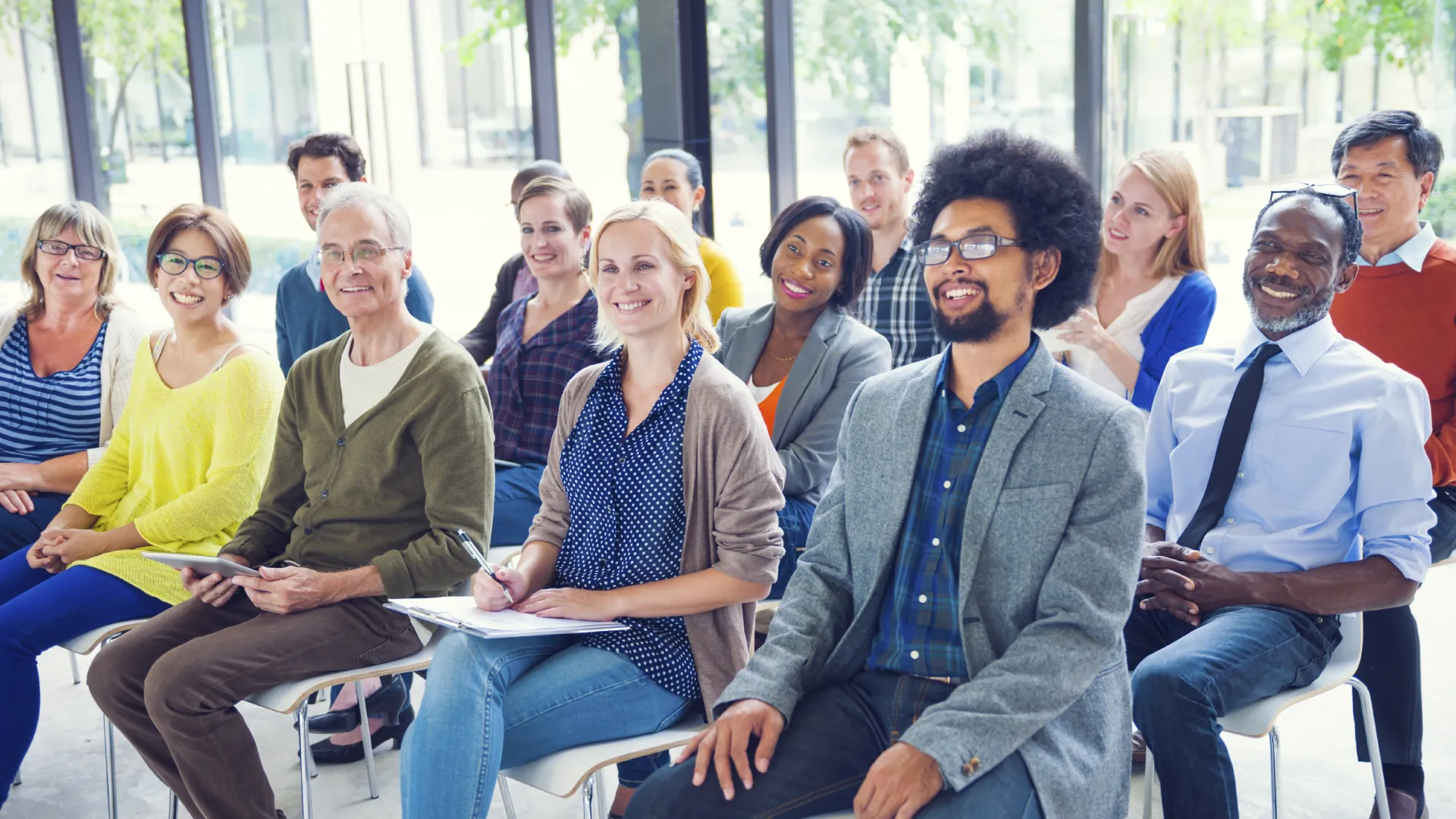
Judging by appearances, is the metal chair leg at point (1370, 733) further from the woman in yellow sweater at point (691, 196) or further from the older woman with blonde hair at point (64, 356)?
the older woman with blonde hair at point (64, 356)

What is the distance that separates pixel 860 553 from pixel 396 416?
102 cm

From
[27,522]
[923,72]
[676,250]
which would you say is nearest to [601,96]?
[923,72]

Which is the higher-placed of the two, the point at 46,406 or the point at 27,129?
the point at 27,129

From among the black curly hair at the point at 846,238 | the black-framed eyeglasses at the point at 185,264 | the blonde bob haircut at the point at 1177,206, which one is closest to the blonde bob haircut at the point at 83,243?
the black-framed eyeglasses at the point at 185,264

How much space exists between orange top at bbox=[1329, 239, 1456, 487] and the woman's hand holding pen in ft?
6.30

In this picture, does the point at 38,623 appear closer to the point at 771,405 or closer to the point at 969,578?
the point at 771,405

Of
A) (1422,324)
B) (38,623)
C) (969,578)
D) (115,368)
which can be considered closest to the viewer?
(969,578)

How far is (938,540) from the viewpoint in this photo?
5.84ft

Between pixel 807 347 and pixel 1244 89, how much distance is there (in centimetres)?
185

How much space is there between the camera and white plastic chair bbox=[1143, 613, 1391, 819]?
2027mm

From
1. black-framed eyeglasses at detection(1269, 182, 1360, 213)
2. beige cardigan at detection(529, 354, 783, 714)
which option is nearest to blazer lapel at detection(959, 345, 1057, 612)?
beige cardigan at detection(529, 354, 783, 714)

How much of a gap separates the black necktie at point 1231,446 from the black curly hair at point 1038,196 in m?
0.54

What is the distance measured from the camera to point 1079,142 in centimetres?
402

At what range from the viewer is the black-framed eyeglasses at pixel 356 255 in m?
2.52
